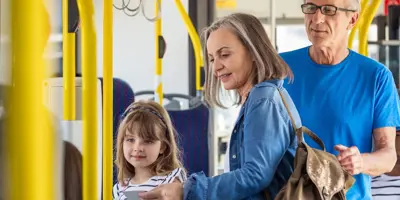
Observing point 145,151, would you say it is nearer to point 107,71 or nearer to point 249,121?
point 107,71

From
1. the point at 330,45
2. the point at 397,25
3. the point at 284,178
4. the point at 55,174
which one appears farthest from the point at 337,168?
the point at 397,25

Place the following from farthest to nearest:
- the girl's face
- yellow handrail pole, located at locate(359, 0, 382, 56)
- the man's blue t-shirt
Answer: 1. yellow handrail pole, located at locate(359, 0, 382, 56)
2. the girl's face
3. the man's blue t-shirt

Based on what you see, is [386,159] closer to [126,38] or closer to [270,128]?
[270,128]

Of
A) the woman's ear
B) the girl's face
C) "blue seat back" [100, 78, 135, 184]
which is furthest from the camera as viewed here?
"blue seat back" [100, 78, 135, 184]

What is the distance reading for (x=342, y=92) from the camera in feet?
7.81

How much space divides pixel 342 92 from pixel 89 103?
0.86 m

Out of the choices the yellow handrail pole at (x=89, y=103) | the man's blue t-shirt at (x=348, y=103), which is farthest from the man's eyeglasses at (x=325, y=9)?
the yellow handrail pole at (x=89, y=103)

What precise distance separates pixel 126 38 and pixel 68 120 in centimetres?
630

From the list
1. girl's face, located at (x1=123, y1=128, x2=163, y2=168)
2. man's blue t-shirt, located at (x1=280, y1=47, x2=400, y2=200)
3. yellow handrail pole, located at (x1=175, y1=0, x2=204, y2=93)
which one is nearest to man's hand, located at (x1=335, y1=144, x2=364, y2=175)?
man's blue t-shirt, located at (x1=280, y1=47, x2=400, y2=200)

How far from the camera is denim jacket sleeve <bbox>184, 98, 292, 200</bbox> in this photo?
1.71 m

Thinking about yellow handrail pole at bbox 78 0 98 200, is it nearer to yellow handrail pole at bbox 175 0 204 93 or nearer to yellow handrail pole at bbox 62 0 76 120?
yellow handrail pole at bbox 62 0 76 120

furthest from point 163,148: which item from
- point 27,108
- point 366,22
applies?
point 27,108

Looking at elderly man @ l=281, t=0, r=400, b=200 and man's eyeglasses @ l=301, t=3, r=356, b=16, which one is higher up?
man's eyeglasses @ l=301, t=3, r=356, b=16

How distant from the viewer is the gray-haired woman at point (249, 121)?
1.71 m
